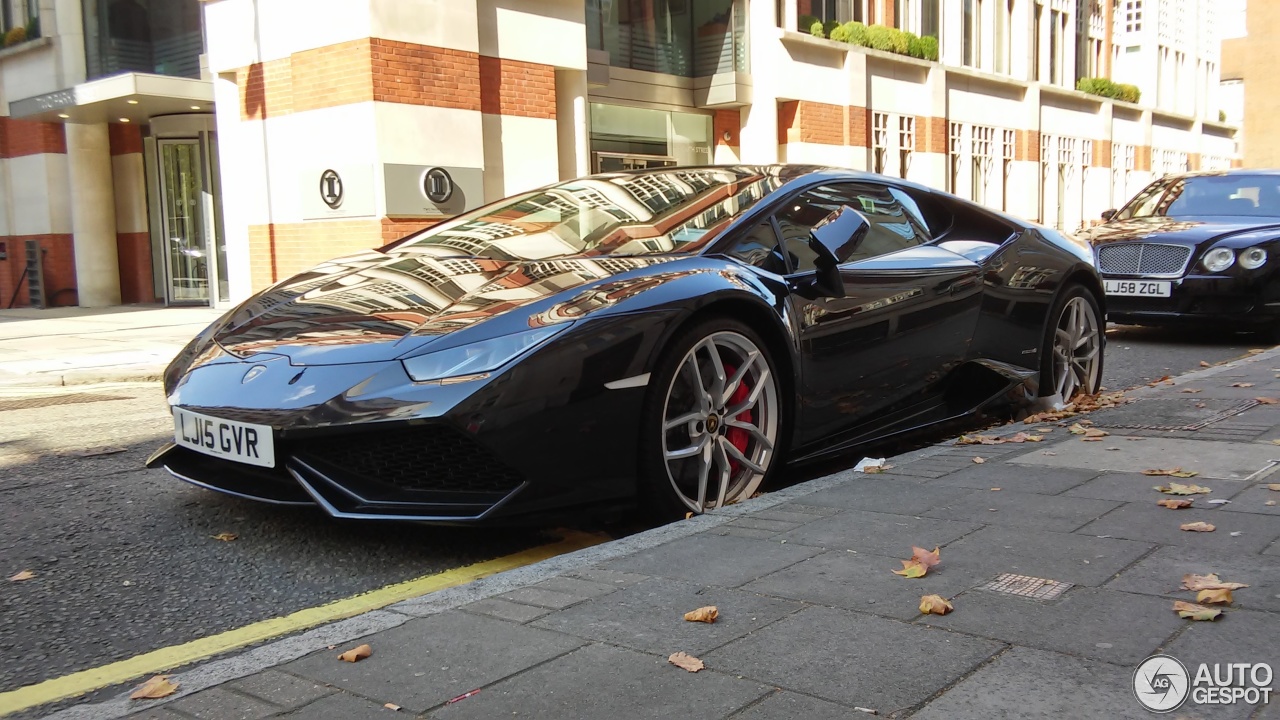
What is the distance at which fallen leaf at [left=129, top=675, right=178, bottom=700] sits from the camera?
224 cm

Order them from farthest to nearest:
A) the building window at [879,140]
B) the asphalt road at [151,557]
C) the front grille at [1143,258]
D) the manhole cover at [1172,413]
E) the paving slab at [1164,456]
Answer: the building window at [879,140], the front grille at [1143,258], the manhole cover at [1172,413], the paving slab at [1164,456], the asphalt road at [151,557]

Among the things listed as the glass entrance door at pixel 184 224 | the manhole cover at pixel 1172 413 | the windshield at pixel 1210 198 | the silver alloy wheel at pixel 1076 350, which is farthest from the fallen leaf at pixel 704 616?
the glass entrance door at pixel 184 224

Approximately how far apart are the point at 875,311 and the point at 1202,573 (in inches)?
73.9

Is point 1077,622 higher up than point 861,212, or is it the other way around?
point 861,212

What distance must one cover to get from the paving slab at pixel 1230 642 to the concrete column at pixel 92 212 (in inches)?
784

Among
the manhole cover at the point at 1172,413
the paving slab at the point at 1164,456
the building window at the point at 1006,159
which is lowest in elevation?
the manhole cover at the point at 1172,413

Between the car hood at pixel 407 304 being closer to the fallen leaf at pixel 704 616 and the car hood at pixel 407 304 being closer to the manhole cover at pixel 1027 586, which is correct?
the fallen leaf at pixel 704 616

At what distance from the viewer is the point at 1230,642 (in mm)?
2281

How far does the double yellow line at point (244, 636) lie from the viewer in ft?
8.23

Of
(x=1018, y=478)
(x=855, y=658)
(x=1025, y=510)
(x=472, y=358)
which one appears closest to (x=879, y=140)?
(x=1018, y=478)

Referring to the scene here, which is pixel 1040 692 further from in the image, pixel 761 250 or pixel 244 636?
pixel 761 250

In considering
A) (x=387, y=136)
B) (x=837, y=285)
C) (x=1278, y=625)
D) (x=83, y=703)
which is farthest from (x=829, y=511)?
(x=387, y=136)

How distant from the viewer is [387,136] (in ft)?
42.2

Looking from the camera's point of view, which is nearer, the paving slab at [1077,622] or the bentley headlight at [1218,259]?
the paving slab at [1077,622]
